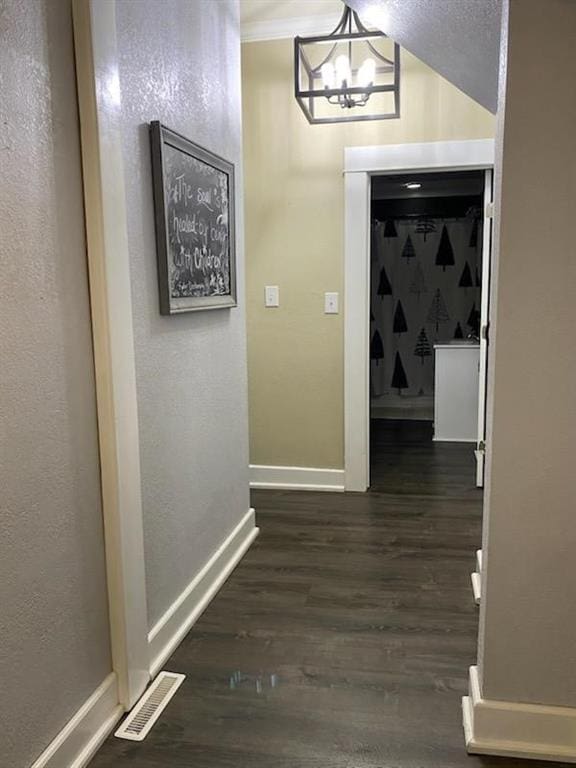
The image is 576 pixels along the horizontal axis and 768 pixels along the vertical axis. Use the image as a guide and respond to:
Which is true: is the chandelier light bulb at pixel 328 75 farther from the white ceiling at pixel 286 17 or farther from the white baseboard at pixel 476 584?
the white baseboard at pixel 476 584

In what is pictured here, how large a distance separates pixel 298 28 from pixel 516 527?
9.89ft

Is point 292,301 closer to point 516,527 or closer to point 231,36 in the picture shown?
point 231,36

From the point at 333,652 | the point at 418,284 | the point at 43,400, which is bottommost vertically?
the point at 333,652

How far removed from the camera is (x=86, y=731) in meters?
1.63

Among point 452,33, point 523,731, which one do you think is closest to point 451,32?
point 452,33

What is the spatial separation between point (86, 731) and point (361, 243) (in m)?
2.72

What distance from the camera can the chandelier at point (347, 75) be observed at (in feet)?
9.19

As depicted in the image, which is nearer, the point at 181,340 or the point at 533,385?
the point at 533,385

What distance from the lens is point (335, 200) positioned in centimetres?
354

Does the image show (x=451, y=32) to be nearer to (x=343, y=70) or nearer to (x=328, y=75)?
(x=343, y=70)

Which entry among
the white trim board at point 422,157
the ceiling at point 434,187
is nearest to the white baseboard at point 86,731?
the white trim board at point 422,157

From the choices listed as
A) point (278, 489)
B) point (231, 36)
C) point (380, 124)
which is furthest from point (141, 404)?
point (380, 124)

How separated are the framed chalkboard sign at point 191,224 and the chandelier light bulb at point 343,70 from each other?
72 cm

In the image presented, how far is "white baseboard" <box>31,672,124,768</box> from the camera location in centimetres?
150
